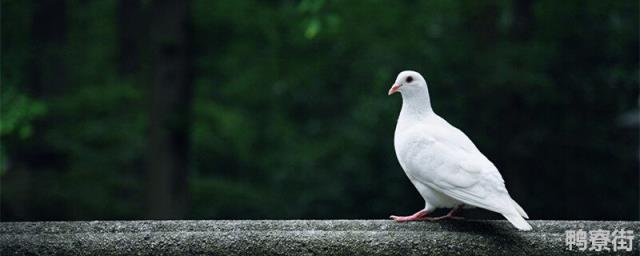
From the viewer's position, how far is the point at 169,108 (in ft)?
32.0

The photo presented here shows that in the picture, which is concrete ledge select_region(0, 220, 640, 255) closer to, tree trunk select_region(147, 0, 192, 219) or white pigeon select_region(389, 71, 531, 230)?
white pigeon select_region(389, 71, 531, 230)

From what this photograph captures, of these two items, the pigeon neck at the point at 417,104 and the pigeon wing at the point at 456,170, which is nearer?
the pigeon wing at the point at 456,170

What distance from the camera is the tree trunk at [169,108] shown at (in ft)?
31.8

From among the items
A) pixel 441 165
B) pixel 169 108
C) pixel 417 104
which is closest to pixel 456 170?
pixel 441 165

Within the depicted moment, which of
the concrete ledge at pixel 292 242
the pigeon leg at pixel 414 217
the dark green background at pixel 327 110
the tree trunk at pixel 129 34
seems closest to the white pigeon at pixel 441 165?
the pigeon leg at pixel 414 217

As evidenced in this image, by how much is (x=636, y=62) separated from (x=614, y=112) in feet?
2.11

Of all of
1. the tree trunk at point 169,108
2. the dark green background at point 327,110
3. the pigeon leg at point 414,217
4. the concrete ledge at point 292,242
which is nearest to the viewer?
the concrete ledge at point 292,242

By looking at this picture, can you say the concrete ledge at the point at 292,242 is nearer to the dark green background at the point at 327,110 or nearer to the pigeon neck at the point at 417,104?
the pigeon neck at the point at 417,104

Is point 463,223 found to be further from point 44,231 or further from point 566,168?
point 566,168
